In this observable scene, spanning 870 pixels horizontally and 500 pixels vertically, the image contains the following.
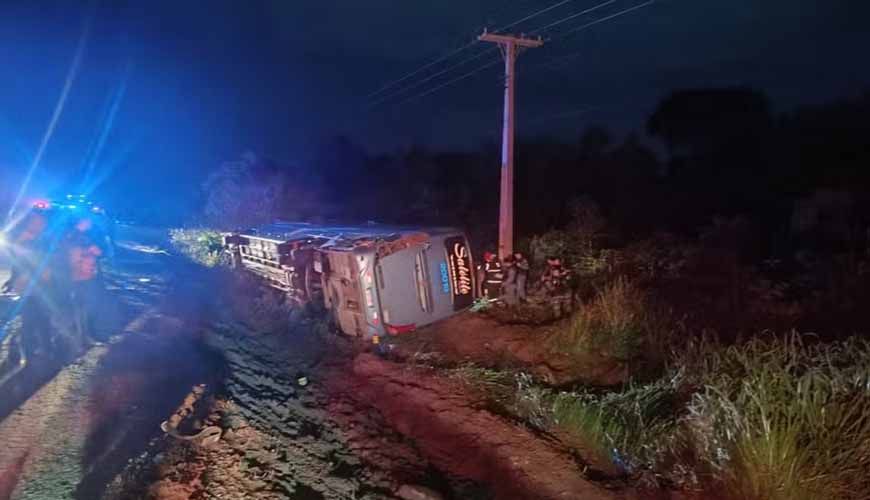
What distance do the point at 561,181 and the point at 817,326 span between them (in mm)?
19523

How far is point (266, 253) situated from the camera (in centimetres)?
1294

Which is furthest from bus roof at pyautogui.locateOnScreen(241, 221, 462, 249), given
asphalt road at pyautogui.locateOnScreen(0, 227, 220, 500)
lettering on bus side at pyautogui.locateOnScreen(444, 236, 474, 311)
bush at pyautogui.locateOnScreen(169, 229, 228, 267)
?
bush at pyautogui.locateOnScreen(169, 229, 228, 267)

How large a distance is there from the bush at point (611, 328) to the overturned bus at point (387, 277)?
2.22 m

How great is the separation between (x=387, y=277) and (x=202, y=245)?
1682cm

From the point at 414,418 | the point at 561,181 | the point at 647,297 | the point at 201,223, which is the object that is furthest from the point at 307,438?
the point at 201,223

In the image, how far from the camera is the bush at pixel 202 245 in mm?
20103

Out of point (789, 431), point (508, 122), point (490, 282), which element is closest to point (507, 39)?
point (508, 122)

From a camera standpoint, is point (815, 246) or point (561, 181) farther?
point (561, 181)

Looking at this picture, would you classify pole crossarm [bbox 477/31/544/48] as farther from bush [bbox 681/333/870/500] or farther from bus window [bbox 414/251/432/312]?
bush [bbox 681/333/870/500]

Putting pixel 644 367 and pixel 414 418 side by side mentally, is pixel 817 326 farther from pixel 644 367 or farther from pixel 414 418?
pixel 414 418

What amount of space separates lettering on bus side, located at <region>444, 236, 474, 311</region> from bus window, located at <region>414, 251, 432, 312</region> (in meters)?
0.56

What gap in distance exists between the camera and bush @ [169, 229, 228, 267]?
2010 centimetres

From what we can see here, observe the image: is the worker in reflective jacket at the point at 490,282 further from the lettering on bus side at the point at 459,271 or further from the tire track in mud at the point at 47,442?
the tire track in mud at the point at 47,442

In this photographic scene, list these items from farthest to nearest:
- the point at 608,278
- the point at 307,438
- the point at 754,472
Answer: the point at 608,278 → the point at 307,438 → the point at 754,472
